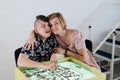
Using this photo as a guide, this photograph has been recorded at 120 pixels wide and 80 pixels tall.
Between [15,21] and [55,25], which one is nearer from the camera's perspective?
[55,25]

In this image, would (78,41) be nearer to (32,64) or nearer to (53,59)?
(53,59)

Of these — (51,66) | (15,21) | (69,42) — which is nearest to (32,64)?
(51,66)

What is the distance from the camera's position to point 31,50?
41.9 inches

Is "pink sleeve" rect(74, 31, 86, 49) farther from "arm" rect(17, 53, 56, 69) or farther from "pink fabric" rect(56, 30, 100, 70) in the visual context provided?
"arm" rect(17, 53, 56, 69)

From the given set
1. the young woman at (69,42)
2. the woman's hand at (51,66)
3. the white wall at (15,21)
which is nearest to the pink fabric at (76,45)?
the young woman at (69,42)

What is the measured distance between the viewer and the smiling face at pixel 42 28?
1030 millimetres

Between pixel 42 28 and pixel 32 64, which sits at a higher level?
pixel 42 28

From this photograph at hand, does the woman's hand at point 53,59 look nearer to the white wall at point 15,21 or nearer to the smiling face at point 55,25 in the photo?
the smiling face at point 55,25

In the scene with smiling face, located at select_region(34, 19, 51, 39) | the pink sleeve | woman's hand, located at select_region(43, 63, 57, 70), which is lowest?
woman's hand, located at select_region(43, 63, 57, 70)

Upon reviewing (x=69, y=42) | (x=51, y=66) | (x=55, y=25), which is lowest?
(x=51, y=66)

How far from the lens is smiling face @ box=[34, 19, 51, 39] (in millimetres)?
1030

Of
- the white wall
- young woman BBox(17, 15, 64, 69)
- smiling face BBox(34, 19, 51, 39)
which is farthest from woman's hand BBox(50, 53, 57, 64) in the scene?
the white wall

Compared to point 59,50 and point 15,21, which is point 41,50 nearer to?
point 59,50

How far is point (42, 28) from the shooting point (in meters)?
1.03
